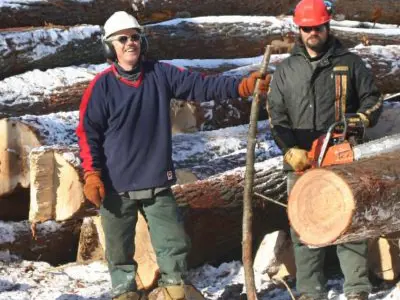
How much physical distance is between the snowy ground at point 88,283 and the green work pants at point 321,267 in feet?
1.02

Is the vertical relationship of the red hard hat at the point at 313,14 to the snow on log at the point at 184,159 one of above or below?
above

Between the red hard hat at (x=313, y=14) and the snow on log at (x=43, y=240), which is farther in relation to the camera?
the snow on log at (x=43, y=240)

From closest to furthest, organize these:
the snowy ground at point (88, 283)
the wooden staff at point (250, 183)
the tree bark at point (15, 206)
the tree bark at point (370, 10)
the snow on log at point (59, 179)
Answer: the wooden staff at point (250, 183)
the snowy ground at point (88, 283)
the snow on log at point (59, 179)
the tree bark at point (15, 206)
the tree bark at point (370, 10)

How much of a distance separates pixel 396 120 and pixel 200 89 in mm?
2339

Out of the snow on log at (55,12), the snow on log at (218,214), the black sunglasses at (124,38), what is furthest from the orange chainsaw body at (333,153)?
the snow on log at (55,12)

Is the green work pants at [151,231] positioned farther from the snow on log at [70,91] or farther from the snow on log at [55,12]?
the snow on log at [55,12]

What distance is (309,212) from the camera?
4.23 m

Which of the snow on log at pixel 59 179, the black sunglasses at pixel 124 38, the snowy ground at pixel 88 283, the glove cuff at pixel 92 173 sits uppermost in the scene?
the black sunglasses at pixel 124 38

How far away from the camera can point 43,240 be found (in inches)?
254

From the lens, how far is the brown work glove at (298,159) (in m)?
4.78

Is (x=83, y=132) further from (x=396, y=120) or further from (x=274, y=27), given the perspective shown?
(x=274, y=27)

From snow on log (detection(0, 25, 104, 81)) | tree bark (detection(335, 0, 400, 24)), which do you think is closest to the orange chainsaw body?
snow on log (detection(0, 25, 104, 81))

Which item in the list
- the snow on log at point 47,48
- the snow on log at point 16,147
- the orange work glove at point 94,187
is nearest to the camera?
the orange work glove at point 94,187

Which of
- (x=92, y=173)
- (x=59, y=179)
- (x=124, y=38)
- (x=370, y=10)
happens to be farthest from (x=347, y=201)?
(x=370, y=10)
